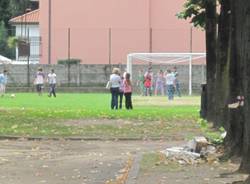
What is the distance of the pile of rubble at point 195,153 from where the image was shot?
44.3 ft

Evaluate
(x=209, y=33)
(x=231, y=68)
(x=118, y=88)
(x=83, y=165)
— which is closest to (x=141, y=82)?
(x=118, y=88)

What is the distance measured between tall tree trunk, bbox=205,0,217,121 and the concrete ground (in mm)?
4714

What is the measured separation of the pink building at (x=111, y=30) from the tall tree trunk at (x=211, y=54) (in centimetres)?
3817

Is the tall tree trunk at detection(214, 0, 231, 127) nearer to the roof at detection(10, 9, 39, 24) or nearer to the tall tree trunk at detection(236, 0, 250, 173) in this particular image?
the tall tree trunk at detection(236, 0, 250, 173)

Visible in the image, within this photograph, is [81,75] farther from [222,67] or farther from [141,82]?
[222,67]

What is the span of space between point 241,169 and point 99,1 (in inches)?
2053

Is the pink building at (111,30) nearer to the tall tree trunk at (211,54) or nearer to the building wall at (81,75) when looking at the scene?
the building wall at (81,75)

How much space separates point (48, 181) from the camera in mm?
11805

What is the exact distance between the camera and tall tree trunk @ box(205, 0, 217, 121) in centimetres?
2219

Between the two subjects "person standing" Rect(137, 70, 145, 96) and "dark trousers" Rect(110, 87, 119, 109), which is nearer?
"dark trousers" Rect(110, 87, 119, 109)

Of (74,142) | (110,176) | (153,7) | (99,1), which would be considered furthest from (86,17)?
(110,176)

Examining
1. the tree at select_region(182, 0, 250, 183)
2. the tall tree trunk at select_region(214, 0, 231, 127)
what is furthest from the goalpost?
the tall tree trunk at select_region(214, 0, 231, 127)

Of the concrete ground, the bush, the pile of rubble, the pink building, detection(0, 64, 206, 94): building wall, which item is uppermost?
the pink building

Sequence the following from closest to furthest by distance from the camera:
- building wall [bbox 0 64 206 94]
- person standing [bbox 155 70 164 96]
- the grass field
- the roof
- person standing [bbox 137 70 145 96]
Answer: the grass field → person standing [bbox 137 70 145 96] → person standing [bbox 155 70 164 96] → building wall [bbox 0 64 206 94] → the roof
